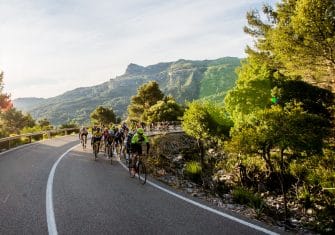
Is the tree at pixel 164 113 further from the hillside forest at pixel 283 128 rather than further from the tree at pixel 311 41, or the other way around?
the tree at pixel 311 41

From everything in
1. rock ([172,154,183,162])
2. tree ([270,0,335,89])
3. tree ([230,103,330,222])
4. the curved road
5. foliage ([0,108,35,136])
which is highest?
tree ([270,0,335,89])

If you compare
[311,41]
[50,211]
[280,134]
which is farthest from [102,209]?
[311,41]

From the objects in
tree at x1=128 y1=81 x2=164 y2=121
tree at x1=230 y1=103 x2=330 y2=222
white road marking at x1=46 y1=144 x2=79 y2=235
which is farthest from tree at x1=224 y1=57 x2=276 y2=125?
tree at x1=128 y1=81 x2=164 y2=121

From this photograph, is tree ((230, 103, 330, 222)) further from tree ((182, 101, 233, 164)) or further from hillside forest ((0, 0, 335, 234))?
tree ((182, 101, 233, 164))

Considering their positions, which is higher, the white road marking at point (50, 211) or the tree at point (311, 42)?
the tree at point (311, 42)

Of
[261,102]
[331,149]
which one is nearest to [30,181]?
[331,149]

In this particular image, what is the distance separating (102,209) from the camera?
897cm

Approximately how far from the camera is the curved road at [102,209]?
7309 millimetres

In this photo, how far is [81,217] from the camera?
27.1 feet

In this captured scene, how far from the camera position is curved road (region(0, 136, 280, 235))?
Result: 731cm

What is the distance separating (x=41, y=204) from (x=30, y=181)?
389cm

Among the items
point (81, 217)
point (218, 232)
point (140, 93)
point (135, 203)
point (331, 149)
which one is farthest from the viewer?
point (140, 93)

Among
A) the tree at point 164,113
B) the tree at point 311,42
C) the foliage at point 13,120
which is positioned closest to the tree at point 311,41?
the tree at point 311,42

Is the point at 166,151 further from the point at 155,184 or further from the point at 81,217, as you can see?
the point at 81,217
